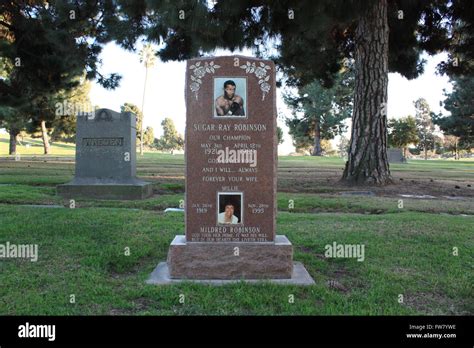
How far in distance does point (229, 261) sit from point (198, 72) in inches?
80.8

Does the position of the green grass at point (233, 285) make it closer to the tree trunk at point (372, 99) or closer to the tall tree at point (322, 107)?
the tree trunk at point (372, 99)

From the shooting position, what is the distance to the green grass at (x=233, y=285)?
3.62m

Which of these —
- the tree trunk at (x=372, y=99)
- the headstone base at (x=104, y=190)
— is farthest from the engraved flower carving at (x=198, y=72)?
the tree trunk at (x=372, y=99)

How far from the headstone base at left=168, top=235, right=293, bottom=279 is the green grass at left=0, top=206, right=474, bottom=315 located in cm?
35

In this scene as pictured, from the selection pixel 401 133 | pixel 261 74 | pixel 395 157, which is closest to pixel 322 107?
pixel 395 157

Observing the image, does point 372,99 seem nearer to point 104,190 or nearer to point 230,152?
point 104,190

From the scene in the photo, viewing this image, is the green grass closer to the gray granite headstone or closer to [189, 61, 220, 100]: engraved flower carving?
[189, 61, 220, 100]: engraved flower carving

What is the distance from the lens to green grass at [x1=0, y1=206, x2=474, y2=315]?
3.62 m

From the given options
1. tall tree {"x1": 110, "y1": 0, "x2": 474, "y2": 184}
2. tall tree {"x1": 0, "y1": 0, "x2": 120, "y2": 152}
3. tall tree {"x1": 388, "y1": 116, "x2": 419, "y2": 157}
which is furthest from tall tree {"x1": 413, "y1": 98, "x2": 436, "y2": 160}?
tall tree {"x1": 0, "y1": 0, "x2": 120, "y2": 152}

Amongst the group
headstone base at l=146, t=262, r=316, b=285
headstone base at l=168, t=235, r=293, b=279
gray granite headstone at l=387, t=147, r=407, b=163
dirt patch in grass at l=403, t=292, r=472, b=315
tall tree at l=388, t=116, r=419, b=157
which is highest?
tall tree at l=388, t=116, r=419, b=157

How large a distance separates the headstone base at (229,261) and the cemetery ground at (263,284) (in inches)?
12.9

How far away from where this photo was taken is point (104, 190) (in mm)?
10734

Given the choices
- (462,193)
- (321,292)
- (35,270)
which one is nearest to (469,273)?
(321,292)

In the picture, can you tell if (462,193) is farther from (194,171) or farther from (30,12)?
(30,12)
